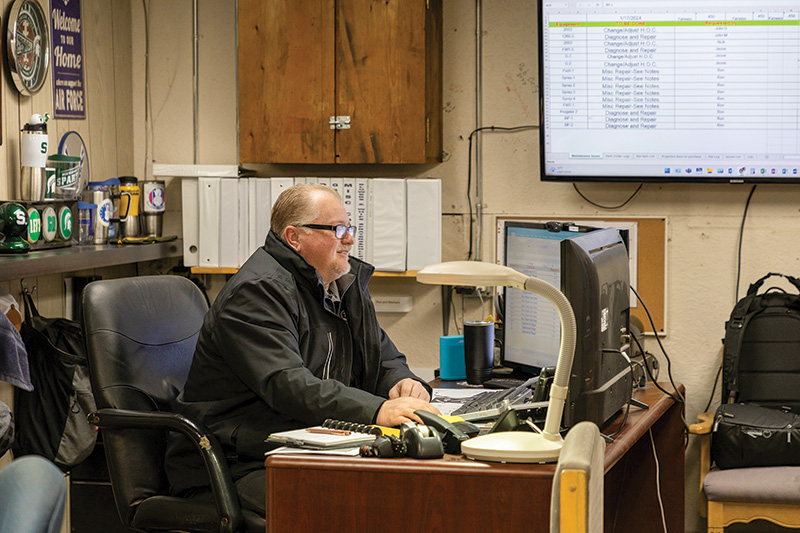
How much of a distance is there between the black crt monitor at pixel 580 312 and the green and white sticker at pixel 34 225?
5.06ft

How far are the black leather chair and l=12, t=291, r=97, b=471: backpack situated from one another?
26.6 inches

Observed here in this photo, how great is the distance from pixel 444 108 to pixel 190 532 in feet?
7.13

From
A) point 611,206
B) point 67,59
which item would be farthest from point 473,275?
point 67,59

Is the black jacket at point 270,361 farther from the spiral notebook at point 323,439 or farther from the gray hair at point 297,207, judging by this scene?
the spiral notebook at point 323,439

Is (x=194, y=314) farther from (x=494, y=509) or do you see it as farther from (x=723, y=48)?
(x=723, y=48)

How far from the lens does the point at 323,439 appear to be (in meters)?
1.93

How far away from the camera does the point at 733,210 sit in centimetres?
356

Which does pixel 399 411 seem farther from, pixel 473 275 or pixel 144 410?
pixel 144 410

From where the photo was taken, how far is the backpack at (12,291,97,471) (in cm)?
301

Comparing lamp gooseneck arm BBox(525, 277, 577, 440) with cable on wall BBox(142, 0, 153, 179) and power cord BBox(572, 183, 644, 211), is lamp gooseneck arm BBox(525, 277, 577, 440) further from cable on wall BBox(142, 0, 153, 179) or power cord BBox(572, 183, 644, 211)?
cable on wall BBox(142, 0, 153, 179)

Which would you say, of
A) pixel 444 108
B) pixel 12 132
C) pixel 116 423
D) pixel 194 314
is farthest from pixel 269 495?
pixel 444 108

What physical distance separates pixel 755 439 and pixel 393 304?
1525mm

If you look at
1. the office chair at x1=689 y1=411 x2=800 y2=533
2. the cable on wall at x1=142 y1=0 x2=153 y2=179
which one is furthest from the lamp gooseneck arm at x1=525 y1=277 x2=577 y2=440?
the cable on wall at x1=142 y1=0 x2=153 y2=179

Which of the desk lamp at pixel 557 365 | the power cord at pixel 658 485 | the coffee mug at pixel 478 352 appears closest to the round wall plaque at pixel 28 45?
the coffee mug at pixel 478 352
